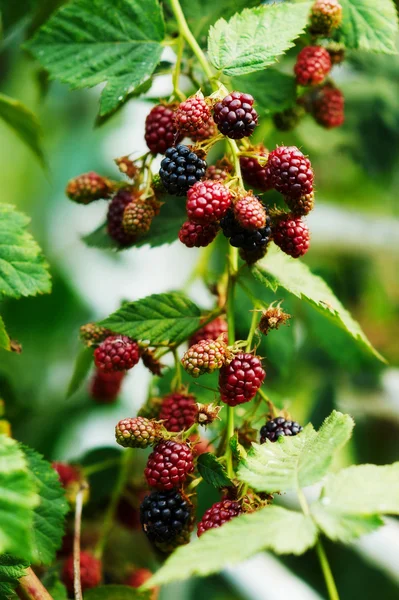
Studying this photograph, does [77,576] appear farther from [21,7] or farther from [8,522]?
[21,7]

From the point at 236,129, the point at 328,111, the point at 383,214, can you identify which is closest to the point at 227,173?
the point at 236,129

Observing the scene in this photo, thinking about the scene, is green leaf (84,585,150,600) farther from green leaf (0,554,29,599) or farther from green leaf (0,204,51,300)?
green leaf (0,204,51,300)

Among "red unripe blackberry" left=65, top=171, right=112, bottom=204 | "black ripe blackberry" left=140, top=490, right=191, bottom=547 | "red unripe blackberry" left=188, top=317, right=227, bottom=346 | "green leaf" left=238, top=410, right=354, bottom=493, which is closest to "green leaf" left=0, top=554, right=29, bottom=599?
"black ripe blackberry" left=140, top=490, right=191, bottom=547

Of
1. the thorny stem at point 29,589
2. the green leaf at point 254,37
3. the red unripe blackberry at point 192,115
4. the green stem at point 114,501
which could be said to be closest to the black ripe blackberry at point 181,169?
the red unripe blackberry at point 192,115

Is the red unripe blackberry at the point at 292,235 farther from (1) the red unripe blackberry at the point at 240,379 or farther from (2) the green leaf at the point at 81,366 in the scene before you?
(2) the green leaf at the point at 81,366

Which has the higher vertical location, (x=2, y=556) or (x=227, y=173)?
(x=227, y=173)

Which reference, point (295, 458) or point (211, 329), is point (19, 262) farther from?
point (295, 458)

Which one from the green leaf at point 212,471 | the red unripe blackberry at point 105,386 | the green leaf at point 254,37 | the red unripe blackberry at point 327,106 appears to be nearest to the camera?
Answer: the green leaf at point 212,471
